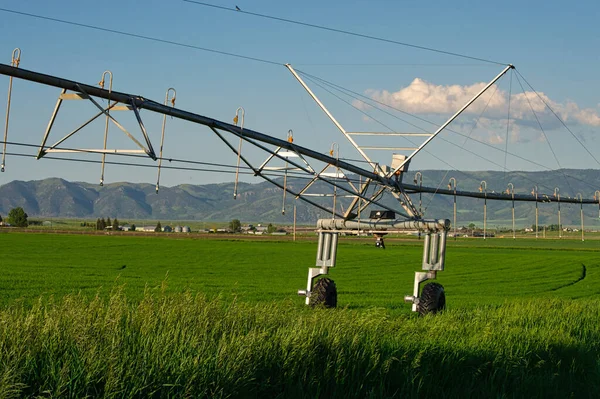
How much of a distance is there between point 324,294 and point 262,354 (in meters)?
10.8

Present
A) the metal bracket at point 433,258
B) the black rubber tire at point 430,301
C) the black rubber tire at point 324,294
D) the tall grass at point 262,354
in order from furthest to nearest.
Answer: the black rubber tire at point 324,294 < the metal bracket at point 433,258 < the black rubber tire at point 430,301 < the tall grass at point 262,354

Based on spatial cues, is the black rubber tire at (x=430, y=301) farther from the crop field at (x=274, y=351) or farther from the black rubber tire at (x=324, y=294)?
the black rubber tire at (x=324, y=294)

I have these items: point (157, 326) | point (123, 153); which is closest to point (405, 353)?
point (157, 326)

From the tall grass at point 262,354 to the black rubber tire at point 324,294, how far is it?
13.0 ft

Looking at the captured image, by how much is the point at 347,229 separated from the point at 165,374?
45.0ft

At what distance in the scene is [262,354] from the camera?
12758mm

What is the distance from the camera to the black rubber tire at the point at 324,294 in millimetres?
23359

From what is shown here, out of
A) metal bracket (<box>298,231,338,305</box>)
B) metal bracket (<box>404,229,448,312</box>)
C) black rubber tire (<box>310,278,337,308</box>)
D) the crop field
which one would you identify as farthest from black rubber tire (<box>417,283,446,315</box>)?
metal bracket (<box>298,231,338,305</box>)

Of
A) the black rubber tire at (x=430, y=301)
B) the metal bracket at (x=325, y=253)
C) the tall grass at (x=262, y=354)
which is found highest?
the metal bracket at (x=325, y=253)

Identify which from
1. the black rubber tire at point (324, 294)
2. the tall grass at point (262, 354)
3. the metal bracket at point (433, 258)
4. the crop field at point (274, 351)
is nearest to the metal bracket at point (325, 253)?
the black rubber tire at point (324, 294)

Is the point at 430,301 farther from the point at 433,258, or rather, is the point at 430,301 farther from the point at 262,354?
the point at 262,354

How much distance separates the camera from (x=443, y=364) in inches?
618

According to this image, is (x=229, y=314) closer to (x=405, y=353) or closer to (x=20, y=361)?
(x=405, y=353)

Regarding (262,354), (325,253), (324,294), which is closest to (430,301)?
(324,294)
